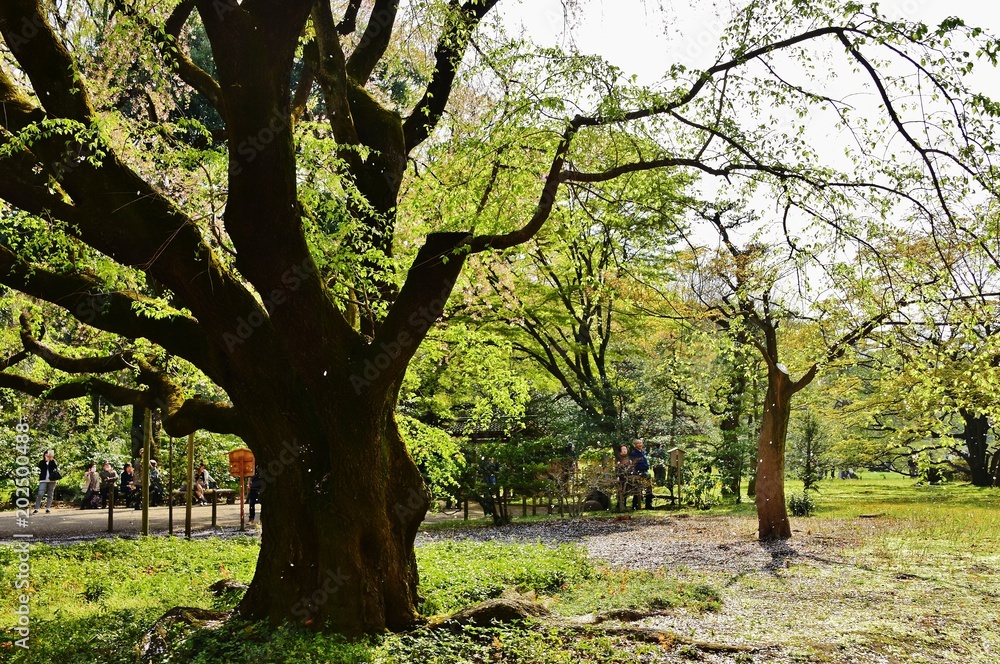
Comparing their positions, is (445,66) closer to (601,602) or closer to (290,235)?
(290,235)

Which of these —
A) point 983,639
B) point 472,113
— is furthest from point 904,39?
point 472,113

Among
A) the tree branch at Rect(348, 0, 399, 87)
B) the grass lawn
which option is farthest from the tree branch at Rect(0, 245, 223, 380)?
the tree branch at Rect(348, 0, 399, 87)

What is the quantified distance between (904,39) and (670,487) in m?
17.4

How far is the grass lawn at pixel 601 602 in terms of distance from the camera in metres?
5.95

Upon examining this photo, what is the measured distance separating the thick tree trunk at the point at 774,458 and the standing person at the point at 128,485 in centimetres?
1860

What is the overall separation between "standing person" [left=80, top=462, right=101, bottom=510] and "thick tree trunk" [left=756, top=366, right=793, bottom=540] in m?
18.8

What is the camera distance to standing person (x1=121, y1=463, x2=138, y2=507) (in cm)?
2253

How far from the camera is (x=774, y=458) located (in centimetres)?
1289

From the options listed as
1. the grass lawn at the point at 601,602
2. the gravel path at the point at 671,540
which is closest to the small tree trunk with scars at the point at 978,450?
the gravel path at the point at 671,540

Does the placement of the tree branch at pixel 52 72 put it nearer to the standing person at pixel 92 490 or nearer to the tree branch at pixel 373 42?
the tree branch at pixel 373 42

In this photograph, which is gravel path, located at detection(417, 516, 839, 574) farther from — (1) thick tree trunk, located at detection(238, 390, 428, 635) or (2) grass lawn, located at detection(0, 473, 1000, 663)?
(1) thick tree trunk, located at detection(238, 390, 428, 635)

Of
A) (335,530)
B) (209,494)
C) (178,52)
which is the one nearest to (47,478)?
(209,494)

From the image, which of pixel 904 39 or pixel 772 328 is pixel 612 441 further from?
pixel 904 39

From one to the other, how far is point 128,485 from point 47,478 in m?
3.28
